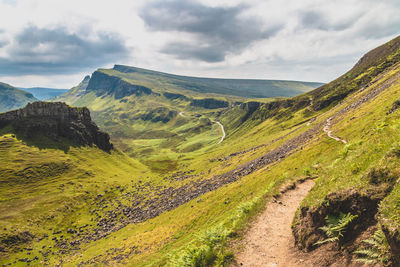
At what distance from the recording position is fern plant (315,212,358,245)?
11.2 m

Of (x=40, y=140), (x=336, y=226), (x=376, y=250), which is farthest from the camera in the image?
(x=40, y=140)

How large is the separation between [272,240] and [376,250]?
896cm

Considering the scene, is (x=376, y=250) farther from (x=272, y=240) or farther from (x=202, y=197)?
(x=202, y=197)

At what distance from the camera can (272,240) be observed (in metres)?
17.1

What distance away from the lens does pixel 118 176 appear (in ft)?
565

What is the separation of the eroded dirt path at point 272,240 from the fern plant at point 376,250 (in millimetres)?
4419

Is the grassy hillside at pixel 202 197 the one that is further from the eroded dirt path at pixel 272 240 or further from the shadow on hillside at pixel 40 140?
the shadow on hillside at pixel 40 140

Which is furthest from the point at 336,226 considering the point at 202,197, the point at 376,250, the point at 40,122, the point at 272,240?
the point at 40,122

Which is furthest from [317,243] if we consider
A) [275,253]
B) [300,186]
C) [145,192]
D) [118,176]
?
[118,176]

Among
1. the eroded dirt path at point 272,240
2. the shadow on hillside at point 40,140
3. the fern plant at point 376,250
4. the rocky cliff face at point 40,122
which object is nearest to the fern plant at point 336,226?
the fern plant at point 376,250

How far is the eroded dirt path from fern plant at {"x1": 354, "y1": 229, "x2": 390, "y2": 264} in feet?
14.5

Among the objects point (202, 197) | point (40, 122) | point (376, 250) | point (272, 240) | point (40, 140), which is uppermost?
point (40, 122)

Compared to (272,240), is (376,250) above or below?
above

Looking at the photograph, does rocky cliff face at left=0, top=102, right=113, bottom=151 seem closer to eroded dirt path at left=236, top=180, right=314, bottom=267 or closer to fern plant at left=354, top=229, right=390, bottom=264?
eroded dirt path at left=236, top=180, right=314, bottom=267
